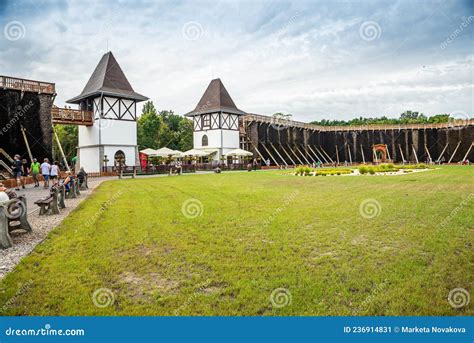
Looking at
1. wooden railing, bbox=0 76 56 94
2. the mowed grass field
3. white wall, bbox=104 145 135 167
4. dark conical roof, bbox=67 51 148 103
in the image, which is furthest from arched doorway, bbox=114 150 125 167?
the mowed grass field

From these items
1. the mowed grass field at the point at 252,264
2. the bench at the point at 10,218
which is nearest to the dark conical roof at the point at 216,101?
the mowed grass field at the point at 252,264

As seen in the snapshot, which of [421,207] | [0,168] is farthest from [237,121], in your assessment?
[421,207]

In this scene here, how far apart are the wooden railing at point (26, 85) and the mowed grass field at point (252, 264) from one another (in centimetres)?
2008

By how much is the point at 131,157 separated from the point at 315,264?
30.0 meters

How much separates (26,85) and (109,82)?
810 cm

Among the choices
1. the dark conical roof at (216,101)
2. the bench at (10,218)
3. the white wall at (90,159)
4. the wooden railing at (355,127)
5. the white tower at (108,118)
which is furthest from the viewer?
the wooden railing at (355,127)

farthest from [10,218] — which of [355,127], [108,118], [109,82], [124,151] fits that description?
[355,127]

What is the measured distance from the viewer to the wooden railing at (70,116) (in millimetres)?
28281

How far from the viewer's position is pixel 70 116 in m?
30.0

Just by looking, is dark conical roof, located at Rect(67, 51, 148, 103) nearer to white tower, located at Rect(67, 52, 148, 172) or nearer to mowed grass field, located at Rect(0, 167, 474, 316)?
white tower, located at Rect(67, 52, 148, 172)

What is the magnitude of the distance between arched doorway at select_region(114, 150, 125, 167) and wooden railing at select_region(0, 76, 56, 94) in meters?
7.70

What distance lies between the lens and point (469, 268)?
4.63 m

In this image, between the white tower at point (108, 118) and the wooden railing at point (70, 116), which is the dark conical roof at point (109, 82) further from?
the wooden railing at point (70, 116)

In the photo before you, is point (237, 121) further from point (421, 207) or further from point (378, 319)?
point (378, 319)
